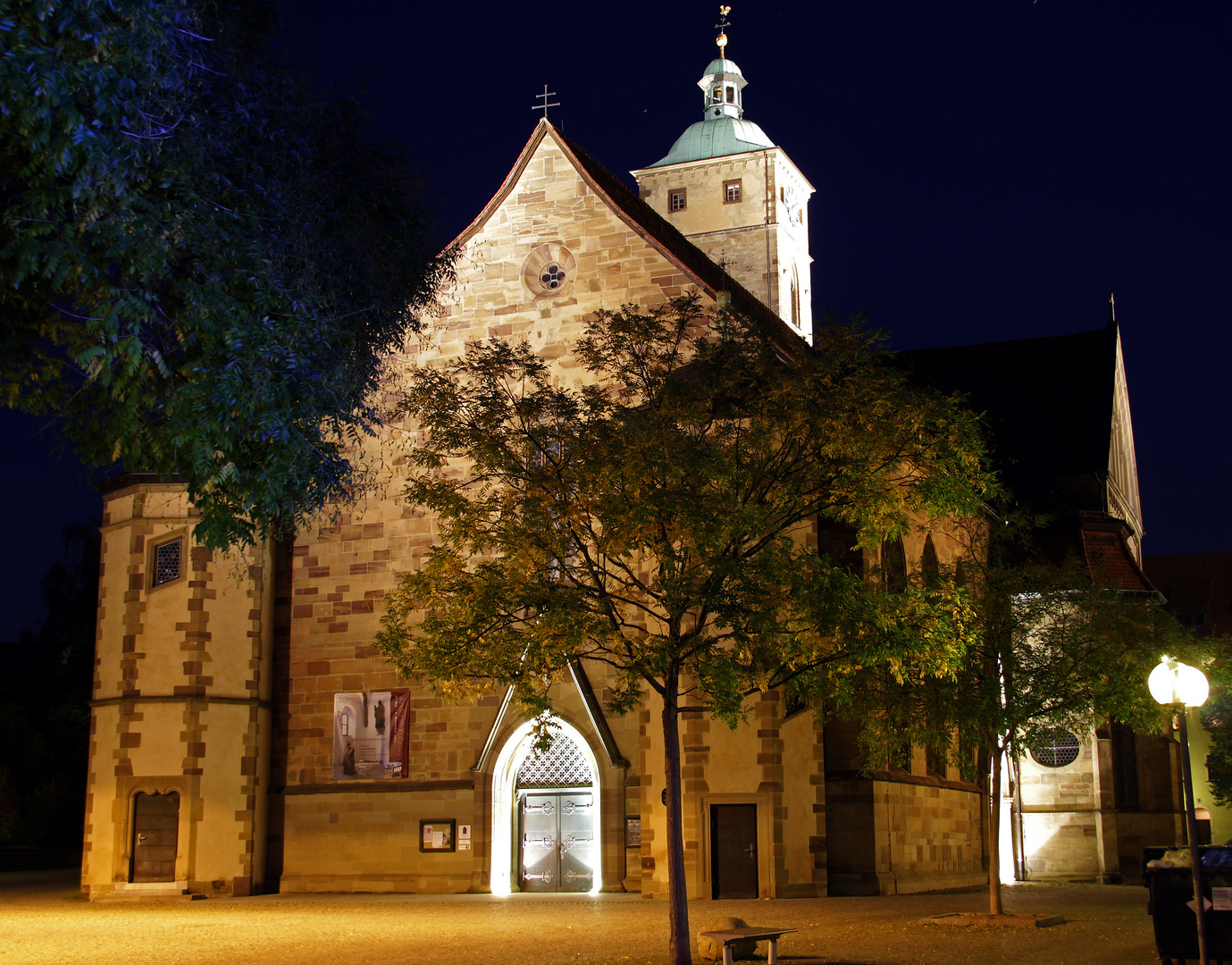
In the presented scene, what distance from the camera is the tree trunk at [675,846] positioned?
46.6 feet

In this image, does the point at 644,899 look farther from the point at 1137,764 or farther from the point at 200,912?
the point at 1137,764

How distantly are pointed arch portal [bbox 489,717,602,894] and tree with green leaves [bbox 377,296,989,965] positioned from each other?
10.0 metres

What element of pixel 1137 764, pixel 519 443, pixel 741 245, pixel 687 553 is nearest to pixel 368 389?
pixel 519 443

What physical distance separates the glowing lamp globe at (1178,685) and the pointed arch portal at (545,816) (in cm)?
1492

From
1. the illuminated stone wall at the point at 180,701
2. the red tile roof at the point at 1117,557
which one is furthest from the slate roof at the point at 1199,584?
the illuminated stone wall at the point at 180,701

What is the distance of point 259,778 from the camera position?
2795 centimetres

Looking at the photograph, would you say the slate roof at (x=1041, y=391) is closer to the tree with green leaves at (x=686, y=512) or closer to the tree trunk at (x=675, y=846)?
the tree with green leaves at (x=686, y=512)

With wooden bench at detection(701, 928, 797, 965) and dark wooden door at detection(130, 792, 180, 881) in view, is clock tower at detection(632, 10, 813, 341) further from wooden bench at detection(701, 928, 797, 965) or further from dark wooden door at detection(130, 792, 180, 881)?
wooden bench at detection(701, 928, 797, 965)

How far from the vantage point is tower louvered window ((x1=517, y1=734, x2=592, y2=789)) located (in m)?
26.5

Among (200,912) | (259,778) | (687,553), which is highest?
(687,553)

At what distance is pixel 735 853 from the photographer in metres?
23.7

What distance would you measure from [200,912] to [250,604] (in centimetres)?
720

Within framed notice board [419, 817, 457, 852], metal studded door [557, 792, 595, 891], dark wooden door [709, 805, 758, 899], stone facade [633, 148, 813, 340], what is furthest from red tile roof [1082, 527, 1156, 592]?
stone facade [633, 148, 813, 340]

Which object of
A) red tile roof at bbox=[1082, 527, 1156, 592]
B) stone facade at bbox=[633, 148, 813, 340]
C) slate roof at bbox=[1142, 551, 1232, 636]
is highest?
stone facade at bbox=[633, 148, 813, 340]
